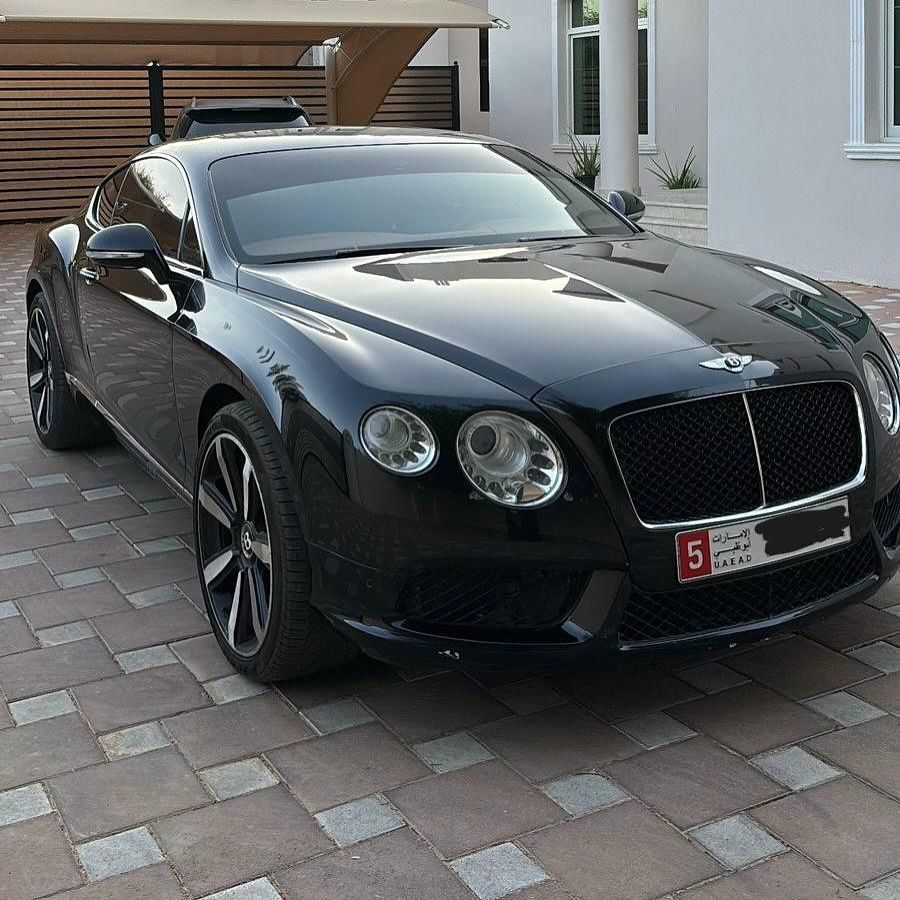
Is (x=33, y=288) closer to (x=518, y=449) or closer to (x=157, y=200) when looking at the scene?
(x=157, y=200)

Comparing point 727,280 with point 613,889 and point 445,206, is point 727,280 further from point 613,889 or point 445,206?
point 613,889

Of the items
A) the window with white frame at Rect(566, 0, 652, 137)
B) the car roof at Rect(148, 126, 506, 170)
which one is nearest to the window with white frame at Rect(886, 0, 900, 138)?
the car roof at Rect(148, 126, 506, 170)

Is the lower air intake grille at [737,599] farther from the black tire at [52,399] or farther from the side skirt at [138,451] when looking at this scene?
the black tire at [52,399]

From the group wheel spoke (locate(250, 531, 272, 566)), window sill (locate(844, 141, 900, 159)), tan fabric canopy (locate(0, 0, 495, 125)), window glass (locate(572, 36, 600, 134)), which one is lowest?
wheel spoke (locate(250, 531, 272, 566))

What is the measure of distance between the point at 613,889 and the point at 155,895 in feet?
2.85

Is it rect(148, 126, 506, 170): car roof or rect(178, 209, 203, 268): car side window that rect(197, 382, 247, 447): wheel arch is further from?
rect(148, 126, 506, 170): car roof

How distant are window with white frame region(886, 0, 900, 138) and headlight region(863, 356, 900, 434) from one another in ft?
24.2

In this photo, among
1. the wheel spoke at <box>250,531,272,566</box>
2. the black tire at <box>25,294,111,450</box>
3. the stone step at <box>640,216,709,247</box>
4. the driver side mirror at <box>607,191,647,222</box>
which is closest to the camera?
the wheel spoke at <box>250,531,272,566</box>

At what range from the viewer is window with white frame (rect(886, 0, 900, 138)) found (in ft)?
32.8

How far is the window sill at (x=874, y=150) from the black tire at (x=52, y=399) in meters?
6.48

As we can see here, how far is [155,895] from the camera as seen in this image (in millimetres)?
2553

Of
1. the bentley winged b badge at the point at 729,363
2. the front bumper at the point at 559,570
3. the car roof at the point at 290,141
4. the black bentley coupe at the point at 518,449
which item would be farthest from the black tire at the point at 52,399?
the bentley winged b badge at the point at 729,363

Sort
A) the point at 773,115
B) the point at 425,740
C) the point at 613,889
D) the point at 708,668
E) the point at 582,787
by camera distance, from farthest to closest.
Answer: the point at 773,115, the point at 708,668, the point at 425,740, the point at 582,787, the point at 613,889

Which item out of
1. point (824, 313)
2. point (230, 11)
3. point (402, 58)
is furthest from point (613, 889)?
point (402, 58)
